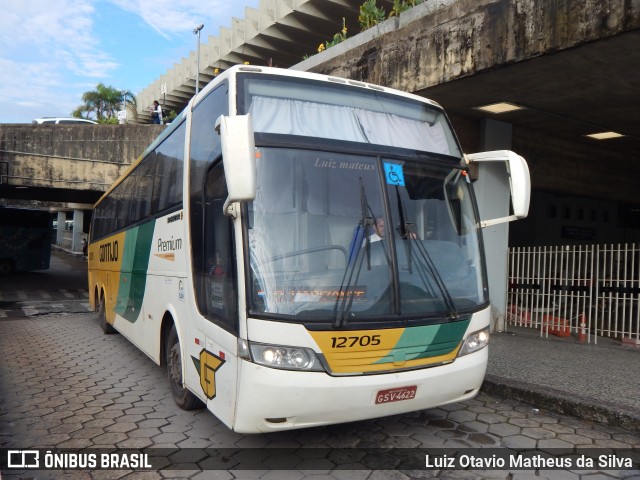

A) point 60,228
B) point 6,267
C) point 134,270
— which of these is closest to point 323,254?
point 134,270

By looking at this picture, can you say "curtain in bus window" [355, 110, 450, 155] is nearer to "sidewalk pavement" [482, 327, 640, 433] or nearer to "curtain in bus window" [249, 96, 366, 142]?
"curtain in bus window" [249, 96, 366, 142]

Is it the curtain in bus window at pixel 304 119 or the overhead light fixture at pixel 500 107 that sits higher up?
the overhead light fixture at pixel 500 107

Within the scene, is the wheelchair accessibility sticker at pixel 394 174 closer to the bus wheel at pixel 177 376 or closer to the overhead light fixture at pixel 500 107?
the bus wheel at pixel 177 376

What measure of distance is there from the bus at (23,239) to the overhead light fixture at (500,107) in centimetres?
2328

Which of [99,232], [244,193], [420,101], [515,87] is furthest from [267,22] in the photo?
[244,193]

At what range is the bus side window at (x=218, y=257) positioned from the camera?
142 inches

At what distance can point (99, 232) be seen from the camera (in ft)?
34.3

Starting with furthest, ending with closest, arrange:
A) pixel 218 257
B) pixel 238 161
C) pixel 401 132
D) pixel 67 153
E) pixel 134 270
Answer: pixel 67 153
pixel 134 270
pixel 401 132
pixel 218 257
pixel 238 161

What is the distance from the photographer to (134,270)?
6938 millimetres

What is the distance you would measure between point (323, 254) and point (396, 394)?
1.18m

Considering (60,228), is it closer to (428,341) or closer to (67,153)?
(67,153)

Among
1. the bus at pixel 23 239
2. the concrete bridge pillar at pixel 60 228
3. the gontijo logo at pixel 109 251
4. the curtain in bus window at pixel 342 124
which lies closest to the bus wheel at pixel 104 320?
the gontijo logo at pixel 109 251

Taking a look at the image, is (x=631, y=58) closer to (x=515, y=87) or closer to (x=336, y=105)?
(x=515, y=87)

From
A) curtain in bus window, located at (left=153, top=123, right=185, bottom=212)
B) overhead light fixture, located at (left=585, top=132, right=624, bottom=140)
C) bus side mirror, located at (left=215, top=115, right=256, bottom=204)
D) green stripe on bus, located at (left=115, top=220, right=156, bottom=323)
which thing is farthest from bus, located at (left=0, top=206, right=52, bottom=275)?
bus side mirror, located at (left=215, top=115, right=256, bottom=204)
